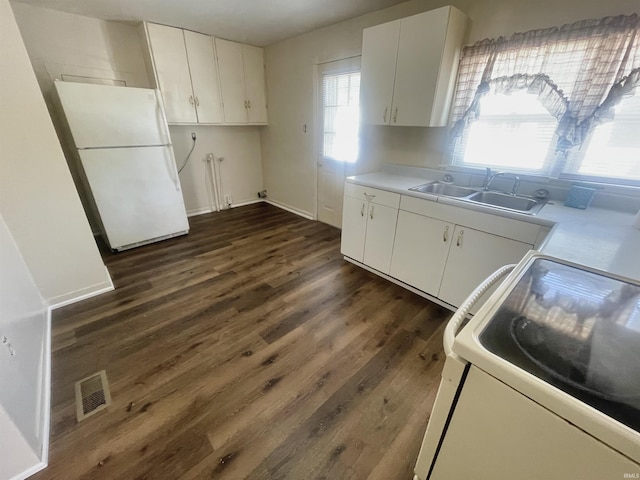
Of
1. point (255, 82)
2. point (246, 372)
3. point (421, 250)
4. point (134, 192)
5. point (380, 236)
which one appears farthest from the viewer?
point (255, 82)

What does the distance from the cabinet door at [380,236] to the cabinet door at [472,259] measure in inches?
20.0

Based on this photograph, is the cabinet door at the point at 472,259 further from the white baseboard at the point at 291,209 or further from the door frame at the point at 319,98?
the white baseboard at the point at 291,209

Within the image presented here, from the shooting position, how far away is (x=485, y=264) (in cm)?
179

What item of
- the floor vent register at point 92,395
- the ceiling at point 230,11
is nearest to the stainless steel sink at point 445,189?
the ceiling at point 230,11

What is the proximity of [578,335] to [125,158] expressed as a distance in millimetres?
3589

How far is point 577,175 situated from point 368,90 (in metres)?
1.72

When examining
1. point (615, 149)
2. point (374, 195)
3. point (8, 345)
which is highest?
point (615, 149)

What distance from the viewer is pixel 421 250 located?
2.13m

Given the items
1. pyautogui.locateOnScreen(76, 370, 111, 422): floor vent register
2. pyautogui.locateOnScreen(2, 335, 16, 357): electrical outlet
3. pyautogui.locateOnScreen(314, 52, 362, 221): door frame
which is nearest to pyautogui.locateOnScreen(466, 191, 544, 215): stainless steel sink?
pyautogui.locateOnScreen(314, 52, 362, 221): door frame

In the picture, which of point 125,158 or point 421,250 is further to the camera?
point 125,158

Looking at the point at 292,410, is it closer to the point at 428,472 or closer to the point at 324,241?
the point at 428,472

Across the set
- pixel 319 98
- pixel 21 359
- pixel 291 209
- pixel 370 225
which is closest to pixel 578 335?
pixel 370 225

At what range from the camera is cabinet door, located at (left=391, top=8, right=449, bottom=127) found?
1917 mm

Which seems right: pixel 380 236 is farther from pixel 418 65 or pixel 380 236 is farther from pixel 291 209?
pixel 291 209
